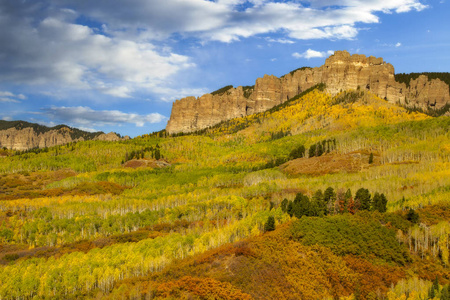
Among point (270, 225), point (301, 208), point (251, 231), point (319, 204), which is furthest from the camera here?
point (319, 204)

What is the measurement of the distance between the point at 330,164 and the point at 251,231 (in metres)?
80.5

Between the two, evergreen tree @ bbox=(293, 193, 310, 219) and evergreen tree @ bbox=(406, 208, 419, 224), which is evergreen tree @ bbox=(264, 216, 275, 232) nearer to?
evergreen tree @ bbox=(293, 193, 310, 219)

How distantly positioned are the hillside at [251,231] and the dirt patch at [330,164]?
2.62 ft

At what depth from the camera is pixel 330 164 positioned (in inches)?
5935

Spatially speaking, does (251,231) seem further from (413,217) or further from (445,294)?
(445,294)

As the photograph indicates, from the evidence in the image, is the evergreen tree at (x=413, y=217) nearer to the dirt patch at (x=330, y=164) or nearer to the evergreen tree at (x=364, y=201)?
the evergreen tree at (x=364, y=201)

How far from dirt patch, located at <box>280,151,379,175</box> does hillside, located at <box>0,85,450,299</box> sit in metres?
0.80

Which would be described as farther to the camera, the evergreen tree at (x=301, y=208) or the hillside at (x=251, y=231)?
the evergreen tree at (x=301, y=208)

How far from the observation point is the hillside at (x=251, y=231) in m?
53.0

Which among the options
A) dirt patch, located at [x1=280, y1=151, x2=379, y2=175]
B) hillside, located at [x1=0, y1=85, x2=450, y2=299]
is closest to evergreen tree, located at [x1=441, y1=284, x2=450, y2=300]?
hillside, located at [x1=0, y1=85, x2=450, y2=299]

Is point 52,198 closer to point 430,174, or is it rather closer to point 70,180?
point 70,180

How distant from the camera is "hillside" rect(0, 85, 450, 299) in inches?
2085

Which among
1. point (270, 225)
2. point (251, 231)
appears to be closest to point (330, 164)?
point (270, 225)

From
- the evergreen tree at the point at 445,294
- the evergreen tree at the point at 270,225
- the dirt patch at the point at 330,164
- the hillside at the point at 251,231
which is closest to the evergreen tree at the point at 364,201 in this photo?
the hillside at the point at 251,231
